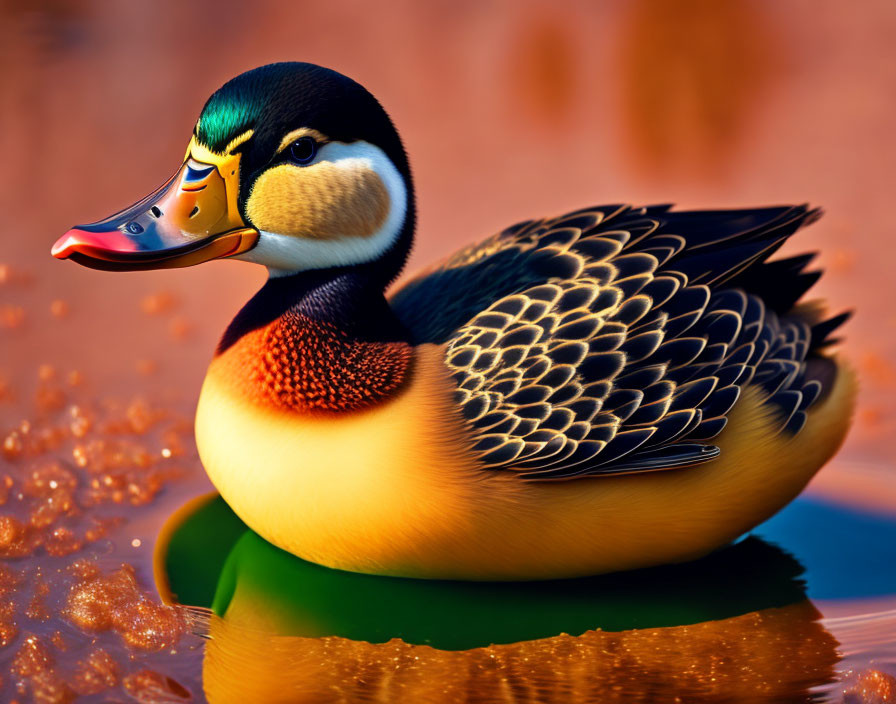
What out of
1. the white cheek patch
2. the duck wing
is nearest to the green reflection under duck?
the duck wing

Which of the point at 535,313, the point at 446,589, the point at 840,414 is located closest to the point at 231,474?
the point at 446,589

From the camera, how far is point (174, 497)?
2.83 meters

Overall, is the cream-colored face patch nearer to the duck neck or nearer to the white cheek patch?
the white cheek patch

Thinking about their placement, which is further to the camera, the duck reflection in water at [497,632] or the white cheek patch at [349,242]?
the white cheek patch at [349,242]

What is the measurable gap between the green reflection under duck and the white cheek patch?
68 centimetres

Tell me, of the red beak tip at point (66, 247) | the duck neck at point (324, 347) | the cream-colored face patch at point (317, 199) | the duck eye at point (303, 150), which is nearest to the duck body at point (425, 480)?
the duck neck at point (324, 347)

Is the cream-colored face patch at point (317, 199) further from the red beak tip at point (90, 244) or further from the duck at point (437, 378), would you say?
the red beak tip at point (90, 244)

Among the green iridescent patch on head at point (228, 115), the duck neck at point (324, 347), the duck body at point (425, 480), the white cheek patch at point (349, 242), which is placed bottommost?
the duck body at point (425, 480)

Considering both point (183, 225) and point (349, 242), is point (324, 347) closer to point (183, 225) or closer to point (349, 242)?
point (349, 242)

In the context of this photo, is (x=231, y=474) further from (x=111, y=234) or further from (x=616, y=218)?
(x=616, y=218)

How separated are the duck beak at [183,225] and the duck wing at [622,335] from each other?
1.60 ft

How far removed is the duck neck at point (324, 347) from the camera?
2357mm

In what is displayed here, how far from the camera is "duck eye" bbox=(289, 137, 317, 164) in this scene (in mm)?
2285

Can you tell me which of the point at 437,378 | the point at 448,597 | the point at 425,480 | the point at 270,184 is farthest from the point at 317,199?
the point at 448,597
